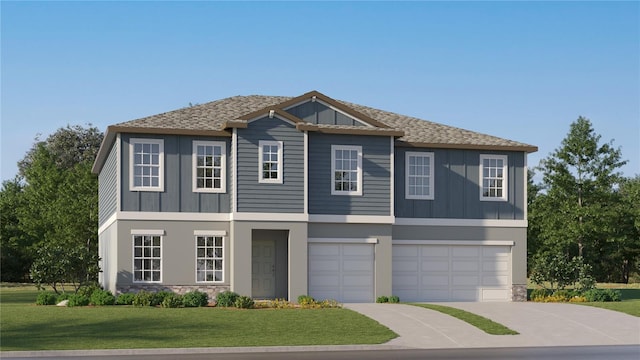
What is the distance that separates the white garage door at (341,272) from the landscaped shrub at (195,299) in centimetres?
474

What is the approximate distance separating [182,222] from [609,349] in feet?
54.9

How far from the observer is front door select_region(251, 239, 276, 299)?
35844 millimetres

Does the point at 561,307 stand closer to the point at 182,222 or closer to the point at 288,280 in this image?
the point at 288,280

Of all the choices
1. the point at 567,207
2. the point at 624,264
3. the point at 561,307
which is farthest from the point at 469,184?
the point at 624,264

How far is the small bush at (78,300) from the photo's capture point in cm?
3062

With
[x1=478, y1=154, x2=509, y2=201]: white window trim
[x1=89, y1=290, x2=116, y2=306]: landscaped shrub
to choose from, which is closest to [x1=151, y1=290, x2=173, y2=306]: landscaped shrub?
[x1=89, y1=290, x2=116, y2=306]: landscaped shrub

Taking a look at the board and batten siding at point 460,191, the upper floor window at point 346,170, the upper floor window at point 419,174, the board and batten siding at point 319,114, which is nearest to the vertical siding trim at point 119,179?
the board and batten siding at point 319,114

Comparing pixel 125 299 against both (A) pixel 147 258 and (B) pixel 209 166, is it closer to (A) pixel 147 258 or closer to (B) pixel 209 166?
(A) pixel 147 258

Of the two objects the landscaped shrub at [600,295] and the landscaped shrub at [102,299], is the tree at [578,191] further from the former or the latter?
the landscaped shrub at [102,299]

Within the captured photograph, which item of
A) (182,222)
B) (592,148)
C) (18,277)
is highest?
(592,148)

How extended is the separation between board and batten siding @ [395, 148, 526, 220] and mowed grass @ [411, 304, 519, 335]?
6.06 metres

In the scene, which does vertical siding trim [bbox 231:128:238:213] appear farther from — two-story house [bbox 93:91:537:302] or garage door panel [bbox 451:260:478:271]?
garage door panel [bbox 451:260:478:271]

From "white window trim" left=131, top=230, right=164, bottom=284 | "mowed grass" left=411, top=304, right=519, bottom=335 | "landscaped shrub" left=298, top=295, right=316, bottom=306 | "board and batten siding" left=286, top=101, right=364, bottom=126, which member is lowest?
"mowed grass" left=411, top=304, right=519, bottom=335

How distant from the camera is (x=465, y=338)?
81.1 feet
